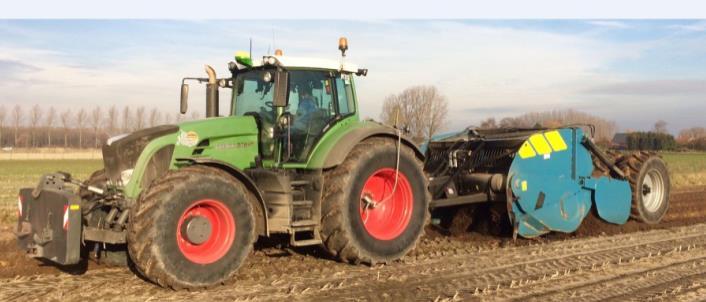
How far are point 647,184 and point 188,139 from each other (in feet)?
26.6

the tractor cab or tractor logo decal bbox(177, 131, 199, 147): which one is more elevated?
the tractor cab

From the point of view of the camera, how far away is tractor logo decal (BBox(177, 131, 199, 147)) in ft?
20.4

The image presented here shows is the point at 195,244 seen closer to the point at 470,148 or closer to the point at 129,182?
the point at 129,182

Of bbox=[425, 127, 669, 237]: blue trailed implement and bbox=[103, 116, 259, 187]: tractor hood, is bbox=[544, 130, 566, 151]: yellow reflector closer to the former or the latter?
bbox=[425, 127, 669, 237]: blue trailed implement

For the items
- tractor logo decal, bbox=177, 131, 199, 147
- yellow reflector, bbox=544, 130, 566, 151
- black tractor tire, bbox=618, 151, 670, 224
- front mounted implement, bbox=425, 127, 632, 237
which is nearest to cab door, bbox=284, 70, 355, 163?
tractor logo decal, bbox=177, 131, 199, 147

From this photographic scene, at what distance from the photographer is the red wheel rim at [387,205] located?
7.28 m

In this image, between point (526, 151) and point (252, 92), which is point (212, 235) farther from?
point (526, 151)

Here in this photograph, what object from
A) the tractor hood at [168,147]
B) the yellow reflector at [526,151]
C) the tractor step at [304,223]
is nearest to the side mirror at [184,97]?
the tractor hood at [168,147]

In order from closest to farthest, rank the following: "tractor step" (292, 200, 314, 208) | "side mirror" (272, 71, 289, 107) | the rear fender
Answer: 1. "side mirror" (272, 71, 289, 107)
2. "tractor step" (292, 200, 314, 208)
3. the rear fender

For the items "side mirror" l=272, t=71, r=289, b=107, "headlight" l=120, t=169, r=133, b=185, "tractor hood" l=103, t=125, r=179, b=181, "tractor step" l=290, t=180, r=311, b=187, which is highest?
"side mirror" l=272, t=71, r=289, b=107

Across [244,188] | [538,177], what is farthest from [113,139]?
[538,177]

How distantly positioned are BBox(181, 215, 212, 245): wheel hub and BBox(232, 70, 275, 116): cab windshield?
1697 mm

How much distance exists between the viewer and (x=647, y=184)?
35.3 ft

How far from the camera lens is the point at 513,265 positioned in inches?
278
